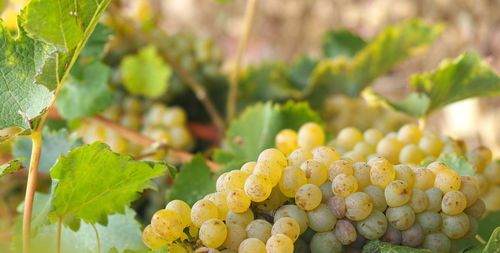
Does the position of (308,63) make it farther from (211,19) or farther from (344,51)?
(211,19)

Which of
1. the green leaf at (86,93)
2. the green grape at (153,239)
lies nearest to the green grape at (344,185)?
the green grape at (153,239)

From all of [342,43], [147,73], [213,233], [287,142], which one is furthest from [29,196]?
[342,43]

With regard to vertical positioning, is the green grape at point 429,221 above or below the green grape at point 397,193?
below

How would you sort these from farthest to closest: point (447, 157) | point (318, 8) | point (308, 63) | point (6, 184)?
1. point (318, 8)
2. point (308, 63)
3. point (6, 184)
4. point (447, 157)

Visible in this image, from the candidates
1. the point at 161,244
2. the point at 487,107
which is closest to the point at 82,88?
the point at 161,244

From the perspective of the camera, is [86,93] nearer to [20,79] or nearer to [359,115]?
[20,79]

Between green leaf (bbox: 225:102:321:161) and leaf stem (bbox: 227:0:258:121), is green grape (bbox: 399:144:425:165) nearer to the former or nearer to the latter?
green leaf (bbox: 225:102:321:161)

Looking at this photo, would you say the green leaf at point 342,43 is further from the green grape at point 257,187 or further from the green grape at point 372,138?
the green grape at point 257,187
